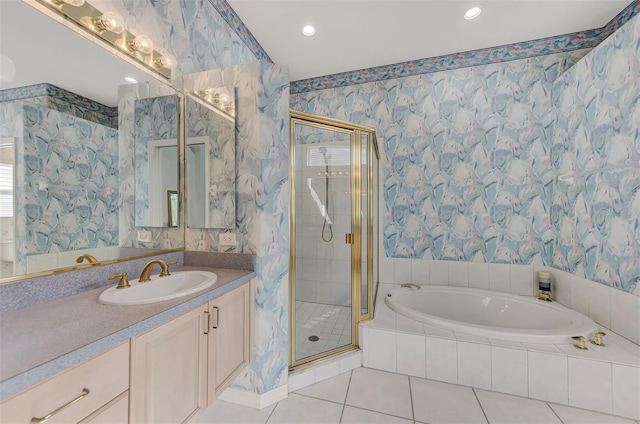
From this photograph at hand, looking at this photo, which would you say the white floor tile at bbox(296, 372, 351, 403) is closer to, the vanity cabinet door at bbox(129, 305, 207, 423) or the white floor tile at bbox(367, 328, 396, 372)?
the white floor tile at bbox(367, 328, 396, 372)

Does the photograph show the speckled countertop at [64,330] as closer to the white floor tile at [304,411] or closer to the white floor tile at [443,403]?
the white floor tile at [304,411]

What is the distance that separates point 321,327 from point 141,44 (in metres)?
2.30

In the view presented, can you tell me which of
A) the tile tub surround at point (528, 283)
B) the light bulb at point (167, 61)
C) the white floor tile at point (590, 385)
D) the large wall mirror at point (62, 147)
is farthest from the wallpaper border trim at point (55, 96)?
the white floor tile at point (590, 385)

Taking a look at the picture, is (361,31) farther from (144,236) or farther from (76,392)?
(76,392)

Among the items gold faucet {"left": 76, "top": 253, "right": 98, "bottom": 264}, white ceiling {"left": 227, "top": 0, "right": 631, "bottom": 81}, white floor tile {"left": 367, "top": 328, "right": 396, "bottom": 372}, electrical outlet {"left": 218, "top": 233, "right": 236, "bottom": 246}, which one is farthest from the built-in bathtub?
white ceiling {"left": 227, "top": 0, "right": 631, "bottom": 81}

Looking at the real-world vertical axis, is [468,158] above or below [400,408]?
above

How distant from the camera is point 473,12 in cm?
216

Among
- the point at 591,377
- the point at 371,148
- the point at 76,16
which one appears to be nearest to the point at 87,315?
the point at 76,16

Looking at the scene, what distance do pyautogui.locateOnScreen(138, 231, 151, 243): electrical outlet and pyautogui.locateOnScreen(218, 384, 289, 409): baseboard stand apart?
108 centimetres

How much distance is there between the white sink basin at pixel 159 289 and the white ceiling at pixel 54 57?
85 cm

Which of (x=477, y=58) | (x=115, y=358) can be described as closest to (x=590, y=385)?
(x=115, y=358)

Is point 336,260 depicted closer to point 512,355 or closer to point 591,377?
point 512,355

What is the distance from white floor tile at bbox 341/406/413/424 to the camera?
60.0 inches

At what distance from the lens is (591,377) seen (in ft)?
5.21
